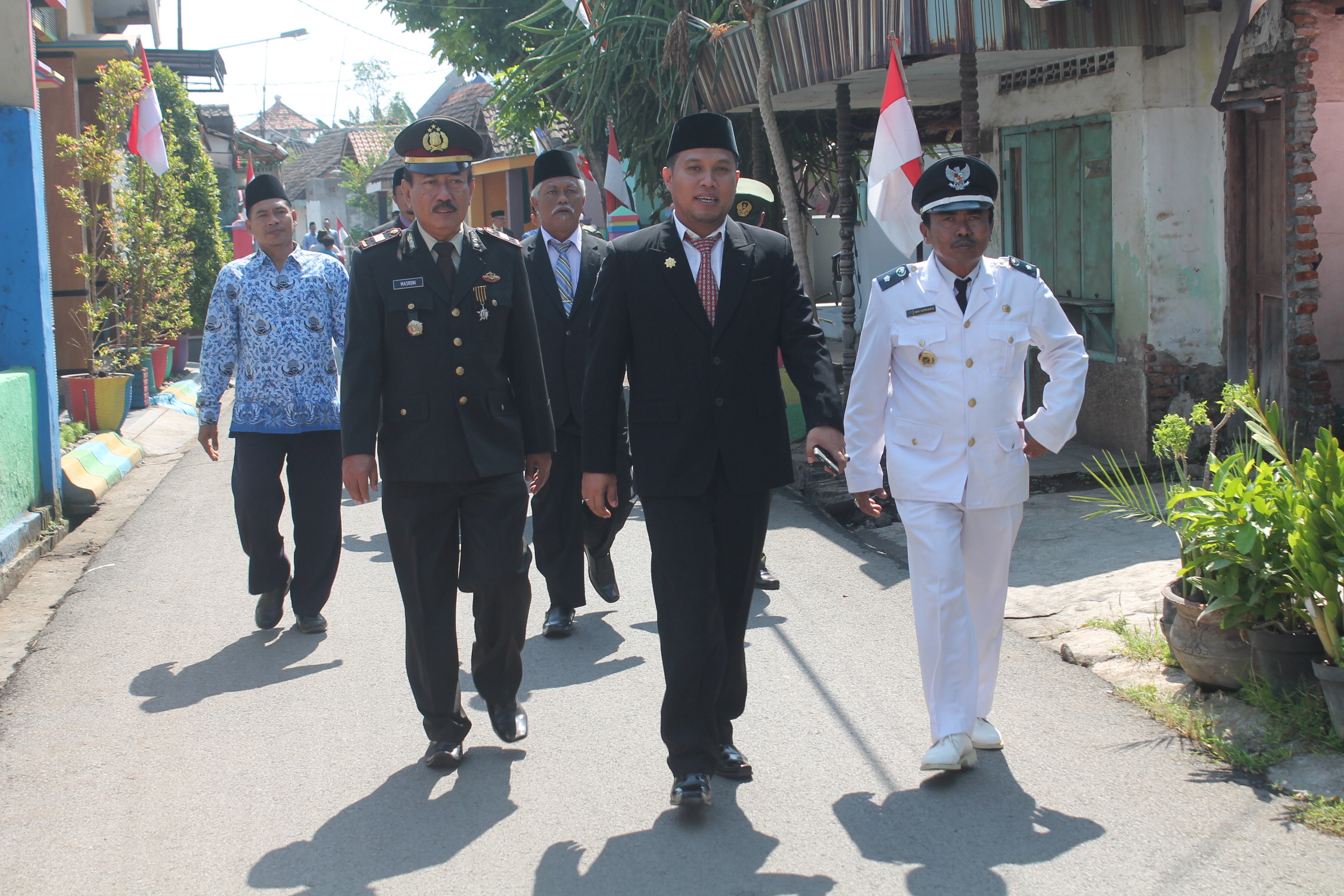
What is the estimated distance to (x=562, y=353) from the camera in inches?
228

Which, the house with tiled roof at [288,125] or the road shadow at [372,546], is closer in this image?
the road shadow at [372,546]

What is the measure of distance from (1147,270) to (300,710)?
685 cm

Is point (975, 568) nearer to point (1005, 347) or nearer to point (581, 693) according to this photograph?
point (1005, 347)

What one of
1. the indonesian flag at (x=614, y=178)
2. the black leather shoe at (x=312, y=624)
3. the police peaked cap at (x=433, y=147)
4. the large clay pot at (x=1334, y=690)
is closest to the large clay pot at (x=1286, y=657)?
the large clay pot at (x=1334, y=690)

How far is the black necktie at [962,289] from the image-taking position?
13.3 feet

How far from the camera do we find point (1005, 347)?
4.03 m

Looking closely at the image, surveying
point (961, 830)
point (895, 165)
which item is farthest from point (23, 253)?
point (961, 830)

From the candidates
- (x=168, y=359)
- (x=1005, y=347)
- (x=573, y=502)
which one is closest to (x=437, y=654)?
(x=573, y=502)

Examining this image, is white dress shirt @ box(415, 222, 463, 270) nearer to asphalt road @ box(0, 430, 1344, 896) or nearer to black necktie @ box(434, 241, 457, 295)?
black necktie @ box(434, 241, 457, 295)

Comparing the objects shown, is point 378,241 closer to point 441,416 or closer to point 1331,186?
point 441,416

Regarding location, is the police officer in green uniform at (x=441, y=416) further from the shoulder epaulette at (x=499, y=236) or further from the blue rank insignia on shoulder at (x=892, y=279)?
the blue rank insignia on shoulder at (x=892, y=279)

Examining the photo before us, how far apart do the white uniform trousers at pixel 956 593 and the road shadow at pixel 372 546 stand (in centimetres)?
408

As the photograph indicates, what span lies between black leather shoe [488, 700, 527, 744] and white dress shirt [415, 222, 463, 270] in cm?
156

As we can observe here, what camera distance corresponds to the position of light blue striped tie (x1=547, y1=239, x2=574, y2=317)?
5.90 m
